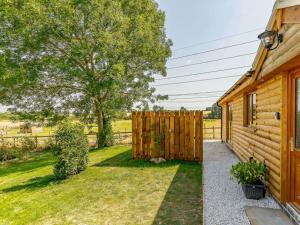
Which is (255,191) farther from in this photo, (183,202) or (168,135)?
(168,135)

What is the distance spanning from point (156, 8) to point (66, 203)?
15.2 metres

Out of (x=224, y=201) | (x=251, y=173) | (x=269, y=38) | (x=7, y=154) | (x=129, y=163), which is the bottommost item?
(x=7, y=154)

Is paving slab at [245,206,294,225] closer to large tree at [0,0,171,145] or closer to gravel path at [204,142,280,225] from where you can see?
gravel path at [204,142,280,225]

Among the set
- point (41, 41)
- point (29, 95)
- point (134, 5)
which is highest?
point (134, 5)

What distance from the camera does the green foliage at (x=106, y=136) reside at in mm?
13992

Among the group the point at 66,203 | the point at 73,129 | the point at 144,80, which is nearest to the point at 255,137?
the point at 66,203

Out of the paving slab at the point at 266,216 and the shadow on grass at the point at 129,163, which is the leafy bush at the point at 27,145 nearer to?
the shadow on grass at the point at 129,163

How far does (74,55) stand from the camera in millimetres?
12336

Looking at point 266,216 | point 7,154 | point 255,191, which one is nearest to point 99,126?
point 7,154

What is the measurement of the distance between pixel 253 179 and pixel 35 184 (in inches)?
226

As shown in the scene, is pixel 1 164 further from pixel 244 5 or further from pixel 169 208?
pixel 244 5

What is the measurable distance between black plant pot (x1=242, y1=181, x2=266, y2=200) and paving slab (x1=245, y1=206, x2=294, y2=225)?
18.3 inches

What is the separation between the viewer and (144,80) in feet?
50.4

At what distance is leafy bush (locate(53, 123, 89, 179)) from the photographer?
6922mm
